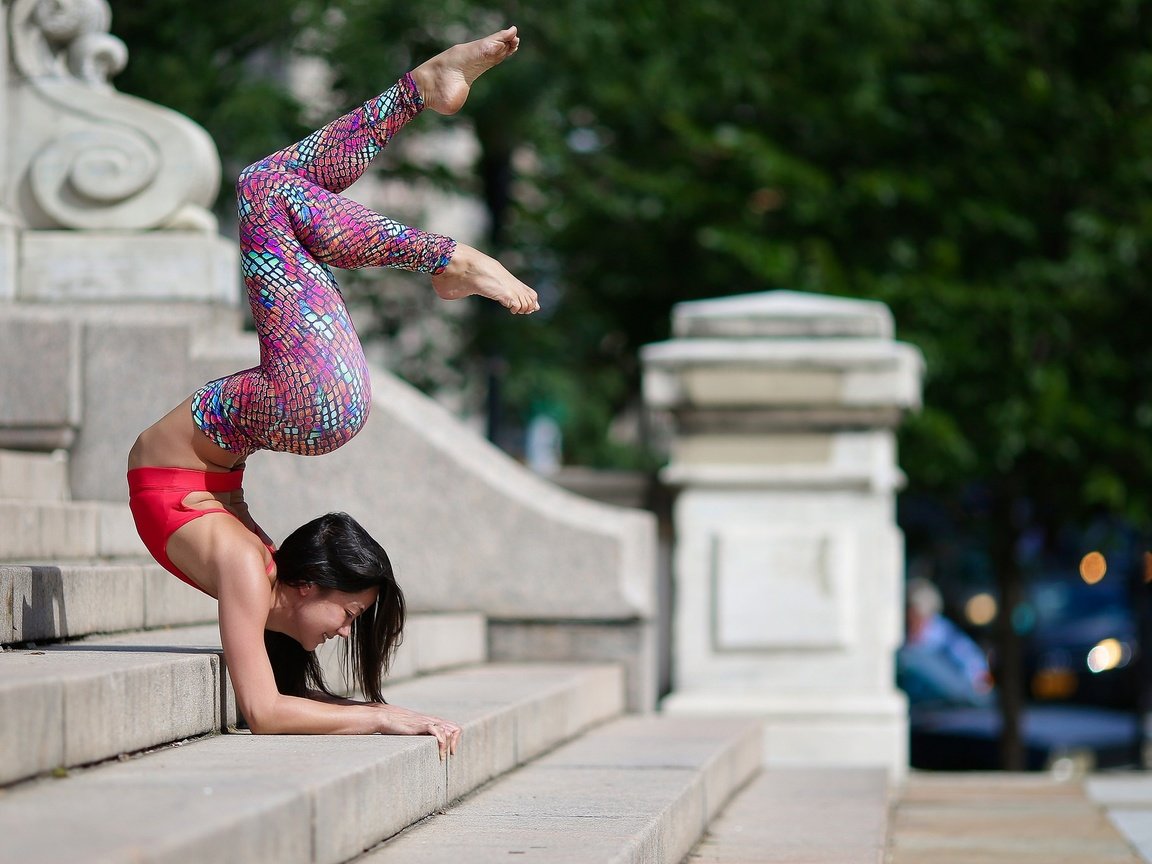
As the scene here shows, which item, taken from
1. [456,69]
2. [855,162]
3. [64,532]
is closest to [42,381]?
[64,532]

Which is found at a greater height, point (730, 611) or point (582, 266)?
point (582, 266)

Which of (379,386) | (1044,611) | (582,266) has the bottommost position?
(1044,611)

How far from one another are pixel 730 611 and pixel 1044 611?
2383cm

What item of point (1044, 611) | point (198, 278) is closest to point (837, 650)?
point (198, 278)

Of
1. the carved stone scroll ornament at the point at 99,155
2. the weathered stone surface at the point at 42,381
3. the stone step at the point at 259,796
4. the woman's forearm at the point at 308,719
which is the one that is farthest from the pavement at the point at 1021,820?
the carved stone scroll ornament at the point at 99,155

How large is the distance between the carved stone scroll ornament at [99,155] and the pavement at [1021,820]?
350 cm

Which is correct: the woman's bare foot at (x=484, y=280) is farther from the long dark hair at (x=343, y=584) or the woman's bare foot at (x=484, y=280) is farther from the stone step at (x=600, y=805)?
the stone step at (x=600, y=805)

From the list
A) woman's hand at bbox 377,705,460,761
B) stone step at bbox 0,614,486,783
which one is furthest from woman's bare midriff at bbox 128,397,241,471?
woman's hand at bbox 377,705,460,761

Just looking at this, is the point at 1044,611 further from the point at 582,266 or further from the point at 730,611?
the point at 730,611

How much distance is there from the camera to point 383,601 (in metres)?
4.37

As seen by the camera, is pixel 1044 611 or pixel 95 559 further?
pixel 1044 611

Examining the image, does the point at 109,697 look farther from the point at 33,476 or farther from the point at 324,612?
the point at 33,476

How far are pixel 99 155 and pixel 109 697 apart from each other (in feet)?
12.2

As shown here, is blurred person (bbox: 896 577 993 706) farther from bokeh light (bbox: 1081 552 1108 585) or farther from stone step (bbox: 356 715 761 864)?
bokeh light (bbox: 1081 552 1108 585)
